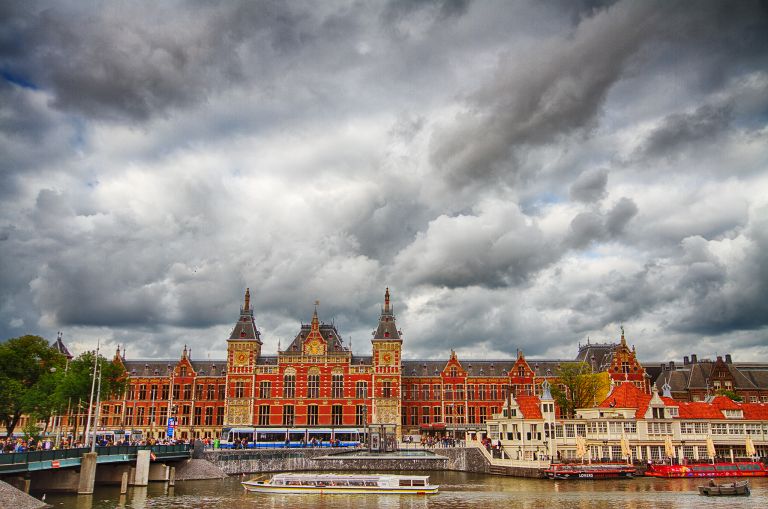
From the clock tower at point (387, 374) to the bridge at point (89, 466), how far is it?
50.7m

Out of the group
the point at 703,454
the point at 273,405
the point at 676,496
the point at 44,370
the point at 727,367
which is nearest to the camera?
the point at 676,496

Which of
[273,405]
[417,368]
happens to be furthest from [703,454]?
[273,405]

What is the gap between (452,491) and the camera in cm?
7625

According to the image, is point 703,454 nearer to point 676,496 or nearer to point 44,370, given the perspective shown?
point 676,496

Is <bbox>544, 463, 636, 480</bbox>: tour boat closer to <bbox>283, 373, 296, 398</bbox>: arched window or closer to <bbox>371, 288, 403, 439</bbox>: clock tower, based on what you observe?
<bbox>371, 288, 403, 439</bbox>: clock tower

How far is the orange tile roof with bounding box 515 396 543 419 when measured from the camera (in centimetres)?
10188

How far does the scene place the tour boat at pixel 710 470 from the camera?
294 feet

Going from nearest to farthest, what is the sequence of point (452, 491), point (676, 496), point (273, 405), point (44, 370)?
point (676, 496) → point (452, 491) → point (44, 370) → point (273, 405)

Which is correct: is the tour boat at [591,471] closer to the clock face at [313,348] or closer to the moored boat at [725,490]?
the moored boat at [725,490]

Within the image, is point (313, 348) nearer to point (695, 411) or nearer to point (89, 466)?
point (89, 466)

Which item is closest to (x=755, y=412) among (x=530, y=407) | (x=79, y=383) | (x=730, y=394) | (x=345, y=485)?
(x=730, y=394)

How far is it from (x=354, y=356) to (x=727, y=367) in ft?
260

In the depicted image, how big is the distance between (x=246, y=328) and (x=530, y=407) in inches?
2491

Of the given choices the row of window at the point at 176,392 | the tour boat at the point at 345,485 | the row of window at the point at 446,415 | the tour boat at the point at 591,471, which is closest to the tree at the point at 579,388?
the row of window at the point at 446,415
